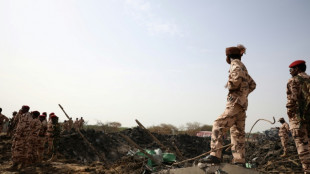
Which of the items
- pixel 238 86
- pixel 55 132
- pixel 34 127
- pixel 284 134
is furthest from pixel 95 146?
pixel 238 86

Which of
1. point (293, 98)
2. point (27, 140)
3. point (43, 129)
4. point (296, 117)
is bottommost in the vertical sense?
point (27, 140)

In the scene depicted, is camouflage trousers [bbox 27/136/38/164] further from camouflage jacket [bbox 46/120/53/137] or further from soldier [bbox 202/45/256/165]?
soldier [bbox 202/45/256/165]

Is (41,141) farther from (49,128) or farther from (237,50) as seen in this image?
(237,50)

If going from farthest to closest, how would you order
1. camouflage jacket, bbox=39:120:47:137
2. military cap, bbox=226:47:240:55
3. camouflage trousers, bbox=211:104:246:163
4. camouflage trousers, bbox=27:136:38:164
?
camouflage jacket, bbox=39:120:47:137 → camouflage trousers, bbox=27:136:38:164 → military cap, bbox=226:47:240:55 → camouflage trousers, bbox=211:104:246:163

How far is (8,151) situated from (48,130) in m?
2.74

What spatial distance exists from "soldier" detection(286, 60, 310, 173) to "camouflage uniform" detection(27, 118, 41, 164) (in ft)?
25.0

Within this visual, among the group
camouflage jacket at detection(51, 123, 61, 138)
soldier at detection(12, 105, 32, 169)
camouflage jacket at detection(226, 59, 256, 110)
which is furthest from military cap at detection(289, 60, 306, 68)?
camouflage jacket at detection(51, 123, 61, 138)

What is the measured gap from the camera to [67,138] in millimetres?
12211

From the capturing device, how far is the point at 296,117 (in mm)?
3572

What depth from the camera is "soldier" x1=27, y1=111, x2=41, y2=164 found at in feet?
24.7

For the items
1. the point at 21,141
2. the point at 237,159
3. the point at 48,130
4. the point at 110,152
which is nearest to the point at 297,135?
the point at 237,159

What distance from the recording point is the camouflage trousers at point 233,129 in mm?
2717

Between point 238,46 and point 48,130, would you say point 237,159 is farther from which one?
point 48,130

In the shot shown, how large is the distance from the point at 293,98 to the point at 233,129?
1.32m
